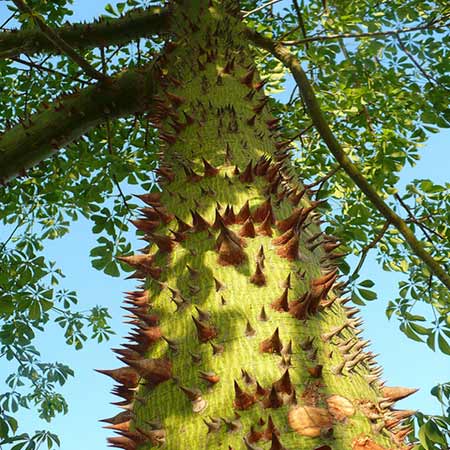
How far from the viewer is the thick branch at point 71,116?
3.19 m

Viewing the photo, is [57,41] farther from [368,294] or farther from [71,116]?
[368,294]

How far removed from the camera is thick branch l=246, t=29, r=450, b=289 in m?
2.41

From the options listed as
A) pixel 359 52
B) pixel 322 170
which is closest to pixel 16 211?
pixel 322 170

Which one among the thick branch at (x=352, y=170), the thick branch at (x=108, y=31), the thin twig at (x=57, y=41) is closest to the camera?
→ the thick branch at (x=352, y=170)

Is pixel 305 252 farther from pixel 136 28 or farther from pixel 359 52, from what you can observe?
pixel 136 28

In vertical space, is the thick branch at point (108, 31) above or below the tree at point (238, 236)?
above

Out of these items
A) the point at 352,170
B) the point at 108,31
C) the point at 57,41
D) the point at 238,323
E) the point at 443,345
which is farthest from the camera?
the point at 108,31

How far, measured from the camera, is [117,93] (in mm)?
3361

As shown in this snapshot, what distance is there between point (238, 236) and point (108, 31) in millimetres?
3164

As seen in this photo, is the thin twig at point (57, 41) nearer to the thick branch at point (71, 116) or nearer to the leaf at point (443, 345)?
the thick branch at point (71, 116)

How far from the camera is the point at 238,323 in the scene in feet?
4.83

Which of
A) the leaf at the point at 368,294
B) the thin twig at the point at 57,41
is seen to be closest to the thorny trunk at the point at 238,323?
the thin twig at the point at 57,41

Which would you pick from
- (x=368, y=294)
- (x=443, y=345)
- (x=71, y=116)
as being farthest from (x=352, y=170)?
(x=71, y=116)

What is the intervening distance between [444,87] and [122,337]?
3.29 m
